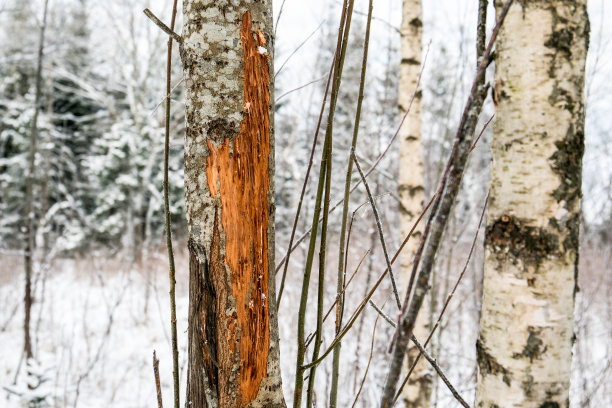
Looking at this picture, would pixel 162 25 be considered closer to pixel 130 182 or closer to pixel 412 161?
pixel 412 161

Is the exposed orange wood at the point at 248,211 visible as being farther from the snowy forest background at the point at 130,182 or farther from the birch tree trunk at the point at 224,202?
the snowy forest background at the point at 130,182

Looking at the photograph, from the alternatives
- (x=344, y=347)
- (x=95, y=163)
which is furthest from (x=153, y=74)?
(x=344, y=347)

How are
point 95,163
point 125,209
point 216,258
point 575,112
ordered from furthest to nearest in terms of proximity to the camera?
point 125,209 < point 95,163 < point 216,258 < point 575,112

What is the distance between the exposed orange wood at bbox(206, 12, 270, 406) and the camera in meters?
0.84

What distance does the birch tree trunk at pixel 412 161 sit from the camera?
2.70 m

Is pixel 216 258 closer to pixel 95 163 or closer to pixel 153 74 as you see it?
pixel 95 163

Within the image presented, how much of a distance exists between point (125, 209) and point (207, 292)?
12.4 metres

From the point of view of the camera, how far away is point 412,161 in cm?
273

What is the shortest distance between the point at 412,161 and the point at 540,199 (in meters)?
2.15

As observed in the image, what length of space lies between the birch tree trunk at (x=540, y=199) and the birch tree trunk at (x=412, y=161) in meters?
2.07

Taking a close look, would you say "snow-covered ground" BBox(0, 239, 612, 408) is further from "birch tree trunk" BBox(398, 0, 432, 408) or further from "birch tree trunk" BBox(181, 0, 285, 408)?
"birch tree trunk" BBox(181, 0, 285, 408)

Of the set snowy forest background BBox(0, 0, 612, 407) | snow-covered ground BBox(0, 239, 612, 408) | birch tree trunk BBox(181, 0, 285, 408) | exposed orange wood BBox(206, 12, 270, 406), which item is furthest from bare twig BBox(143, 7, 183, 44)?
snowy forest background BBox(0, 0, 612, 407)

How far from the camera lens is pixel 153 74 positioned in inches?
487

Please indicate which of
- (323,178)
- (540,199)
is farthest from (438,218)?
(323,178)
